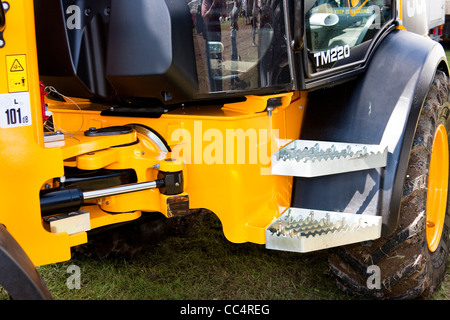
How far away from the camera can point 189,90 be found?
7.55 feet

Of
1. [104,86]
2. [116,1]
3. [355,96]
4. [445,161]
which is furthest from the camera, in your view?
[445,161]

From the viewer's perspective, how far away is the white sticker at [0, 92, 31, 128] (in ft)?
6.48

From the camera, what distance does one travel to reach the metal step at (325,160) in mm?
2441

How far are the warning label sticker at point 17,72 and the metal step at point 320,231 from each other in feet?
3.56

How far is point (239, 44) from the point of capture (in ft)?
7.52

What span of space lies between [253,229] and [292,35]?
0.79m

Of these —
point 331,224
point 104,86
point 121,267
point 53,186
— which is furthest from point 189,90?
point 121,267

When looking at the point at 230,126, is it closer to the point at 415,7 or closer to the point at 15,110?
the point at 15,110

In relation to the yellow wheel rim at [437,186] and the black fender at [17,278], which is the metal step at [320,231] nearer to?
the yellow wheel rim at [437,186]

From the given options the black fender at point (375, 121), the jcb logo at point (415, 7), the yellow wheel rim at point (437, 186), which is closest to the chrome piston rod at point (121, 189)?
the black fender at point (375, 121)

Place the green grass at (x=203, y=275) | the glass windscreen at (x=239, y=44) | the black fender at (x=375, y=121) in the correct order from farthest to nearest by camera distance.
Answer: the green grass at (x=203, y=275) → the black fender at (x=375, y=121) → the glass windscreen at (x=239, y=44)

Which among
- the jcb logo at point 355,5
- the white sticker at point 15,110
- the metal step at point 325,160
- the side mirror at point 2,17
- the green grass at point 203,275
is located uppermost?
the jcb logo at point 355,5

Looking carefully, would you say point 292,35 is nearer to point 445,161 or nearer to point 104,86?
point 104,86

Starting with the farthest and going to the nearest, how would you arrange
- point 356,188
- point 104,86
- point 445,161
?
point 445,161 < point 356,188 < point 104,86
